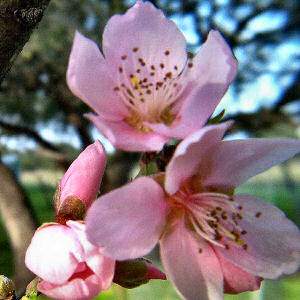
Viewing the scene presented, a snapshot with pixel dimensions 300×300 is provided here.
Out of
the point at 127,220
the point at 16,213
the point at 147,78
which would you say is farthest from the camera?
the point at 16,213

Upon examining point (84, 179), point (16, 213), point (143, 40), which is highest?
point (143, 40)

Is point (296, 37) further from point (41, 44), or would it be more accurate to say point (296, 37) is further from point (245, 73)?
point (41, 44)

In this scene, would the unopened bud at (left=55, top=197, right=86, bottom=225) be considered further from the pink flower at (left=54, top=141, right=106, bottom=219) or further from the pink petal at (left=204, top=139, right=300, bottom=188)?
the pink petal at (left=204, top=139, right=300, bottom=188)

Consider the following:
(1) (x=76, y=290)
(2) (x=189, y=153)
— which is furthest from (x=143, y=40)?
(1) (x=76, y=290)

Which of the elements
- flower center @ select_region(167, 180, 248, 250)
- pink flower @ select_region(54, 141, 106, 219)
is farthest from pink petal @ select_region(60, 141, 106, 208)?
flower center @ select_region(167, 180, 248, 250)

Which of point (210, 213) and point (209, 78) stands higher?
point (209, 78)

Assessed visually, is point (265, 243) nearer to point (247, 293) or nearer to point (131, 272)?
point (131, 272)
